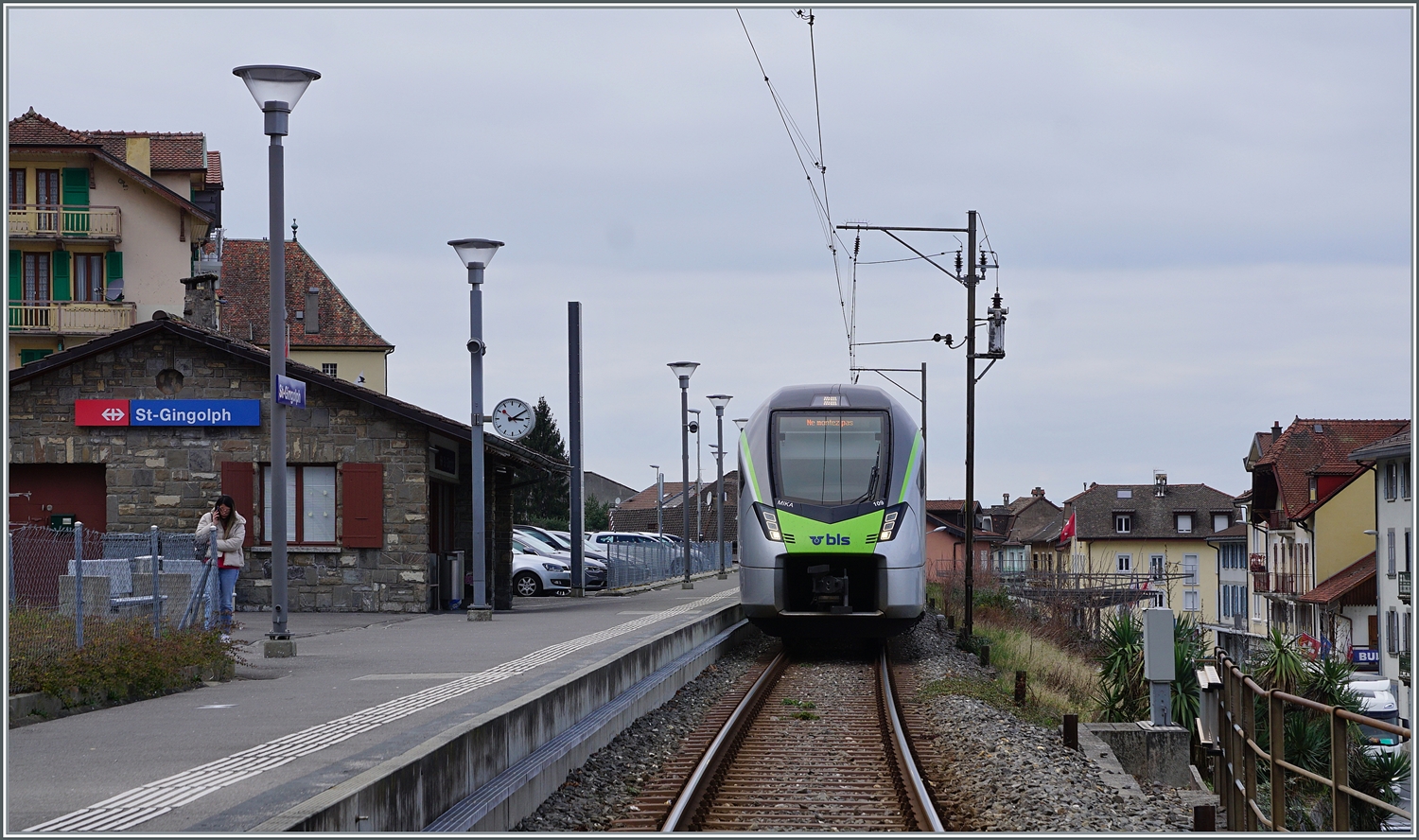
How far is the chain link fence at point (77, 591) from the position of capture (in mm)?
11016

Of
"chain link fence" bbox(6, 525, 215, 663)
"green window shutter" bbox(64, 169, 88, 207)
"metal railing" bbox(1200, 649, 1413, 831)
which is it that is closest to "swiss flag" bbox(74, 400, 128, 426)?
"chain link fence" bbox(6, 525, 215, 663)

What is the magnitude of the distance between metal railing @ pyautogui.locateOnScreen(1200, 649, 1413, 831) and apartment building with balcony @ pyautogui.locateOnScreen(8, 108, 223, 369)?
125 ft

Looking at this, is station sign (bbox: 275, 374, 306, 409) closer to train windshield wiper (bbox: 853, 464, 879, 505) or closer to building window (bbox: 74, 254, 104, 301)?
train windshield wiper (bbox: 853, 464, 879, 505)

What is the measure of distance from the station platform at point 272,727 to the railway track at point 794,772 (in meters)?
1.31

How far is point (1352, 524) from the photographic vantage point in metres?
59.0

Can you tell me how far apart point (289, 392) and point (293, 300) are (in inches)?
1973

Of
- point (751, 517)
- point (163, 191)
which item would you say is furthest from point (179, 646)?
point (163, 191)

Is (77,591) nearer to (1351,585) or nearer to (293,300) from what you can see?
(1351,585)

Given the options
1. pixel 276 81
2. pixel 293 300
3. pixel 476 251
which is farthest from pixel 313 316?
pixel 276 81

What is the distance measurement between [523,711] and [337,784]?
8.65 ft

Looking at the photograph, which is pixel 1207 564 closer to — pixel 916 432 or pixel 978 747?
pixel 916 432

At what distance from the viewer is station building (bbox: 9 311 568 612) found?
23.3 m

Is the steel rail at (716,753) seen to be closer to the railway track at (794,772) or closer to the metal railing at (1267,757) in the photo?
the railway track at (794,772)

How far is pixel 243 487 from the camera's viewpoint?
23391mm
